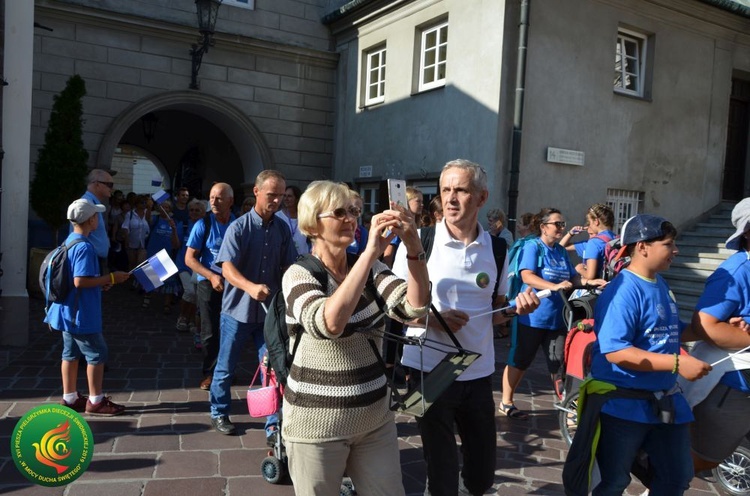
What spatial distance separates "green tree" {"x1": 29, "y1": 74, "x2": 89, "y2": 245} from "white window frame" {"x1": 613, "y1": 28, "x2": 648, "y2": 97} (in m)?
9.47

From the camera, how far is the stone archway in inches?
480

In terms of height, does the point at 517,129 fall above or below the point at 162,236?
above

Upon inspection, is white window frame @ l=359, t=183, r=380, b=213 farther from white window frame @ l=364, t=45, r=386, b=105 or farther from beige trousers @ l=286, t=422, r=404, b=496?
beige trousers @ l=286, t=422, r=404, b=496

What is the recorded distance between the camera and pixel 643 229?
2879 mm

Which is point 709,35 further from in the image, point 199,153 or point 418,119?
point 199,153

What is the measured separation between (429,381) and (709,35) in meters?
12.3

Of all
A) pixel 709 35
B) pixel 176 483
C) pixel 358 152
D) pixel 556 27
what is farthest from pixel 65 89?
pixel 709 35

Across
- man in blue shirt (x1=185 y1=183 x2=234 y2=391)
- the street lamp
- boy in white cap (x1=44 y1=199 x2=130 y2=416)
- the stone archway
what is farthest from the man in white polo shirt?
the stone archway

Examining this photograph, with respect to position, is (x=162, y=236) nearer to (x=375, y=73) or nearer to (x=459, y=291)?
(x=375, y=73)

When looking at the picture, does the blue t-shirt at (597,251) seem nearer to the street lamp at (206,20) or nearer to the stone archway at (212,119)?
the street lamp at (206,20)

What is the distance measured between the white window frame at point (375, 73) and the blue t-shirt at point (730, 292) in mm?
10566

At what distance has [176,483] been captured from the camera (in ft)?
12.3

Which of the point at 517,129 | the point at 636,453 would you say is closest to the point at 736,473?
the point at 636,453

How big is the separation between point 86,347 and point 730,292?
4.31 meters
